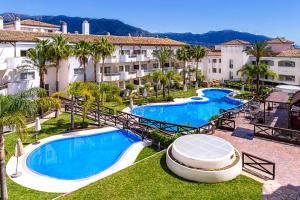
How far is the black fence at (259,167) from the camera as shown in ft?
51.5

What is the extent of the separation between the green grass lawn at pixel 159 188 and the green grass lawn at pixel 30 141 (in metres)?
2.35

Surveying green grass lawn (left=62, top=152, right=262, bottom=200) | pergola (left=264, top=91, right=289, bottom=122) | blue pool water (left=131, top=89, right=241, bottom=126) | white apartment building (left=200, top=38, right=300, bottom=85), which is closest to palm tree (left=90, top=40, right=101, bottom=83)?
blue pool water (left=131, top=89, right=241, bottom=126)

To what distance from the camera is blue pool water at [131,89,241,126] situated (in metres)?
35.0

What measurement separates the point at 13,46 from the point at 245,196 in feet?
105

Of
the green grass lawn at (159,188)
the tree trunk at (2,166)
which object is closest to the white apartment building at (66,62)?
the tree trunk at (2,166)

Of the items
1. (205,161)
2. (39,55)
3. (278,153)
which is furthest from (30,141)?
(278,153)

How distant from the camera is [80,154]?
23.0 m

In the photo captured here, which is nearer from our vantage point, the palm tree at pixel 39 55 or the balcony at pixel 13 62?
the palm tree at pixel 39 55

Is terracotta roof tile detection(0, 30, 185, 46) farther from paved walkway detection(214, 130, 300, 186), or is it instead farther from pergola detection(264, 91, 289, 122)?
pergola detection(264, 91, 289, 122)

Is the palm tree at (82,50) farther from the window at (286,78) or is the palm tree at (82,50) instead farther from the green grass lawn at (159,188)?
the window at (286,78)

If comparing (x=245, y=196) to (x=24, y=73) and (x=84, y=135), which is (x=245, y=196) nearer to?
(x=84, y=135)

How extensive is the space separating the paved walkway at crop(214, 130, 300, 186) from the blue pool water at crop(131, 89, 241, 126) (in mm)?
11084

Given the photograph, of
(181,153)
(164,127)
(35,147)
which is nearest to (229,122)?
(164,127)

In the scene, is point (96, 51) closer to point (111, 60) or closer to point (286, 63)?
point (111, 60)
